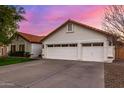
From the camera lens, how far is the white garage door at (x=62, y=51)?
2339 cm

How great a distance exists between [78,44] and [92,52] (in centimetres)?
211

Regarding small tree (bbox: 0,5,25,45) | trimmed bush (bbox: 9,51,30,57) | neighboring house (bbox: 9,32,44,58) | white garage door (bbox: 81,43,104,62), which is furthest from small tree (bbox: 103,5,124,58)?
trimmed bush (bbox: 9,51,30,57)

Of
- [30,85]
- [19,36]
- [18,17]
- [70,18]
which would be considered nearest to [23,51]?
[19,36]

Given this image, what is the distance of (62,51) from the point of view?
2453 cm

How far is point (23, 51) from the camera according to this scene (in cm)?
2947

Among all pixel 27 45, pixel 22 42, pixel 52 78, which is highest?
pixel 22 42

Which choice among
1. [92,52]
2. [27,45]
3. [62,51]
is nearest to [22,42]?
[27,45]

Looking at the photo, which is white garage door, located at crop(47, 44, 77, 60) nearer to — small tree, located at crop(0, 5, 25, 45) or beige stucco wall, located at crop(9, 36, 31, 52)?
beige stucco wall, located at crop(9, 36, 31, 52)

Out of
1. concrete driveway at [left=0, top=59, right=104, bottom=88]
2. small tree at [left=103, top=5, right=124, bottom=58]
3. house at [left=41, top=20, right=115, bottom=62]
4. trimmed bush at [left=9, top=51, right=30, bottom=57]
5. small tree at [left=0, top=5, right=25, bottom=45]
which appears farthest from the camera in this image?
trimmed bush at [left=9, top=51, right=30, bottom=57]

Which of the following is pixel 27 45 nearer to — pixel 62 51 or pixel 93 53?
pixel 62 51

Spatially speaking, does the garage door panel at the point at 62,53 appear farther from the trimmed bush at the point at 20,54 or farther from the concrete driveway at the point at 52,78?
the concrete driveway at the point at 52,78

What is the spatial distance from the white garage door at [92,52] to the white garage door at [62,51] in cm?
139

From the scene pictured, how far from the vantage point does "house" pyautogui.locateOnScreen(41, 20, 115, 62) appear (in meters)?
20.8

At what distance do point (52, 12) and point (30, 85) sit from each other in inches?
518
